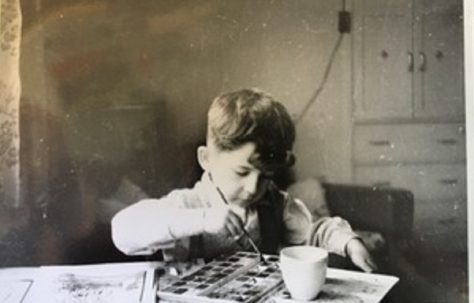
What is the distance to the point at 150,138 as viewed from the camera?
3.74 ft

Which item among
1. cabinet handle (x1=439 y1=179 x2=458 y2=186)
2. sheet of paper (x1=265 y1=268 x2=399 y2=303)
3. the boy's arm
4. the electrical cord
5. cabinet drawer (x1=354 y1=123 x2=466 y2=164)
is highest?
the electrical cord

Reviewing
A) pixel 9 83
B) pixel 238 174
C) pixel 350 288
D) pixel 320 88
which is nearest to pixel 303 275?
pixel 350 288

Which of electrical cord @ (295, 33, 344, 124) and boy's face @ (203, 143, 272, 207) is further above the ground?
electrical cord @ (295, 33, 344, 124)

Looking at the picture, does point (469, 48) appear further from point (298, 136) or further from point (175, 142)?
point (175, 142)

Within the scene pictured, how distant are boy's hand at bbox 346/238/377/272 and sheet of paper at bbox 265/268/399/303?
15 millimetres

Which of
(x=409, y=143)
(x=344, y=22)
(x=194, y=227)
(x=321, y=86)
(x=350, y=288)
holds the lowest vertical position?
(x=350, y=288)

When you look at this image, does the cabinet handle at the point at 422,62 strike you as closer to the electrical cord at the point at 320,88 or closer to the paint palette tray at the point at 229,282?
the electrical cord at the point at 320,88

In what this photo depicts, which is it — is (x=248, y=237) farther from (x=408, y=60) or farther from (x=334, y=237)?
(x=408, y=60)

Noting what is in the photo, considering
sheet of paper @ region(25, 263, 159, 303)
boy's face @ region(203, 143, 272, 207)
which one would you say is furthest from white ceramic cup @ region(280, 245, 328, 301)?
sheet of paper @ region(25, 263, 159, 303)

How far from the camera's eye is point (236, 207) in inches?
45.3

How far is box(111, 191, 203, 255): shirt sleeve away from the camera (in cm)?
114

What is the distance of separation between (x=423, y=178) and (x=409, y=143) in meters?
0.06

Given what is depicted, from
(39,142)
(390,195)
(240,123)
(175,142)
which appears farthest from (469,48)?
(39,142)

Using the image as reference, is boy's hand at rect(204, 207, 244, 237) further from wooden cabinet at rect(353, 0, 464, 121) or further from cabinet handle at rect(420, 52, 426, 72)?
cabinet handle at rect(420, 52, 426, 72)
